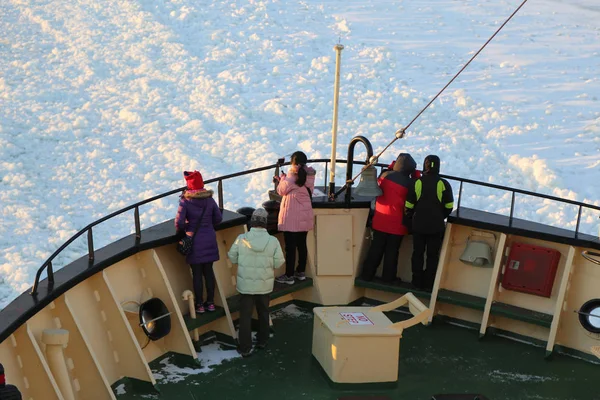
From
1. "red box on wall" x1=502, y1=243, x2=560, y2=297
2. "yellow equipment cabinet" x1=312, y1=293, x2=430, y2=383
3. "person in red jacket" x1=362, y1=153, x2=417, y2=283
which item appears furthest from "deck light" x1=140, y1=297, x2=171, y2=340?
"red box on wall" x1=502, y1=243, x2=560, y2=297

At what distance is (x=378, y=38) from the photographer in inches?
1207

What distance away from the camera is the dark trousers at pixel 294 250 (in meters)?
9.51

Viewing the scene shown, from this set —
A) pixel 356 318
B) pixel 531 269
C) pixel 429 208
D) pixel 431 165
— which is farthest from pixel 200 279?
pixel 531 269

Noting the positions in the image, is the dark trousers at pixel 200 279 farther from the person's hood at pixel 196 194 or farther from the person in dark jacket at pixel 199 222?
the person's hood at pixel 196 194

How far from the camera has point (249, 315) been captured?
8.33m

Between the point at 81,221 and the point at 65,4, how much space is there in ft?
46.0

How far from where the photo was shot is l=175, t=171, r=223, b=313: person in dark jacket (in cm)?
824

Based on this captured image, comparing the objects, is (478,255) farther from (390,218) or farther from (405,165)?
(405,165)

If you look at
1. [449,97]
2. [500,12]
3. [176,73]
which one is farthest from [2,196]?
[500,12]

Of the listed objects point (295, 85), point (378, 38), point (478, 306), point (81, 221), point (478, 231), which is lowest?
point (81, 221)

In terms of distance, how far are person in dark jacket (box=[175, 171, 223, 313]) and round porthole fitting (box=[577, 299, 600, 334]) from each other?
4066mm

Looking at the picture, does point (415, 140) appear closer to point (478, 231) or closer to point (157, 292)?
point (478, 231)

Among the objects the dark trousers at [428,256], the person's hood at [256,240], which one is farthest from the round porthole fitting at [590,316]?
the person's hood at [256,240]

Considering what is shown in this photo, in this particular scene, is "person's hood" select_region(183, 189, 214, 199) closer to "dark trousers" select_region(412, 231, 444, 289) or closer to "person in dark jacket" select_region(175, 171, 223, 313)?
"person in dark jacket" select_region(175, 171, 223, 313)
